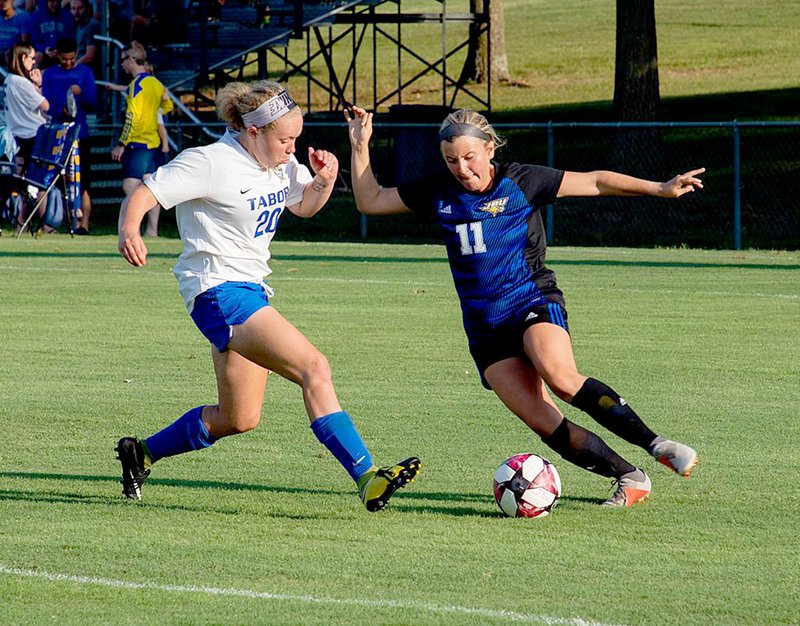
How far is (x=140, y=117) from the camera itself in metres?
20.6

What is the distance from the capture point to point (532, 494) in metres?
6.56

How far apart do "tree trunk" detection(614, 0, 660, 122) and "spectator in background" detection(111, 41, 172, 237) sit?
8555 mm

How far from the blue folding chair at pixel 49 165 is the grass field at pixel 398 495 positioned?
23.7 ft

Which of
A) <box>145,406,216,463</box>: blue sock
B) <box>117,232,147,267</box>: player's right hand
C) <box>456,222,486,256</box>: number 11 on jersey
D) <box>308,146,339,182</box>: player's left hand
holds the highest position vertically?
<box>308,146,339,182</box>: player's left hand

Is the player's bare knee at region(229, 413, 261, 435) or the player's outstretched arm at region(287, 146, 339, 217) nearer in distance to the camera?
the player's bare knee at region(229, 413, 261, 435)

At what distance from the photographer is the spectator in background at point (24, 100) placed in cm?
2136

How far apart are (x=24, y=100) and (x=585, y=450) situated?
642 inches

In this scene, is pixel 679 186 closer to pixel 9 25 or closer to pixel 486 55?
pixel 9 25

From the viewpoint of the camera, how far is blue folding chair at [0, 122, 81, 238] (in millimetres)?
21344

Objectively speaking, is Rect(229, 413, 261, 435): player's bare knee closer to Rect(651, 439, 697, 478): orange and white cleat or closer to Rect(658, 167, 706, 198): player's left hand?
Rect(651, 439, 697, 478): orange and white cleat

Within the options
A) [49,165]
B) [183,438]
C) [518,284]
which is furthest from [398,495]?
[49,165]

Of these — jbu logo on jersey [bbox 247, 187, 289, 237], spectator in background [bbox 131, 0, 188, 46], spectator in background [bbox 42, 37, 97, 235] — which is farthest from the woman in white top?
jbu logo on jersey [bbox 247, 187, 289, 237]

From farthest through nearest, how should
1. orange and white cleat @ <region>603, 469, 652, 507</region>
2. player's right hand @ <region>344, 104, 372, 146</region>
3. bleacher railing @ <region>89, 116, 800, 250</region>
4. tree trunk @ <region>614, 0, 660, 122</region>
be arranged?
tree trunk @ <region>614, 0, 660, 122</region> → bleacher railing @ <region>89, 116, 800, 250</region> → player's right hand @ <region>344, 104, 372, 146</region> → orange and white cleat @ <region>603, 469, 652, 507</region>

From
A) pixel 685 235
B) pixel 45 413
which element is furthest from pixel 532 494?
pixel 685 235
